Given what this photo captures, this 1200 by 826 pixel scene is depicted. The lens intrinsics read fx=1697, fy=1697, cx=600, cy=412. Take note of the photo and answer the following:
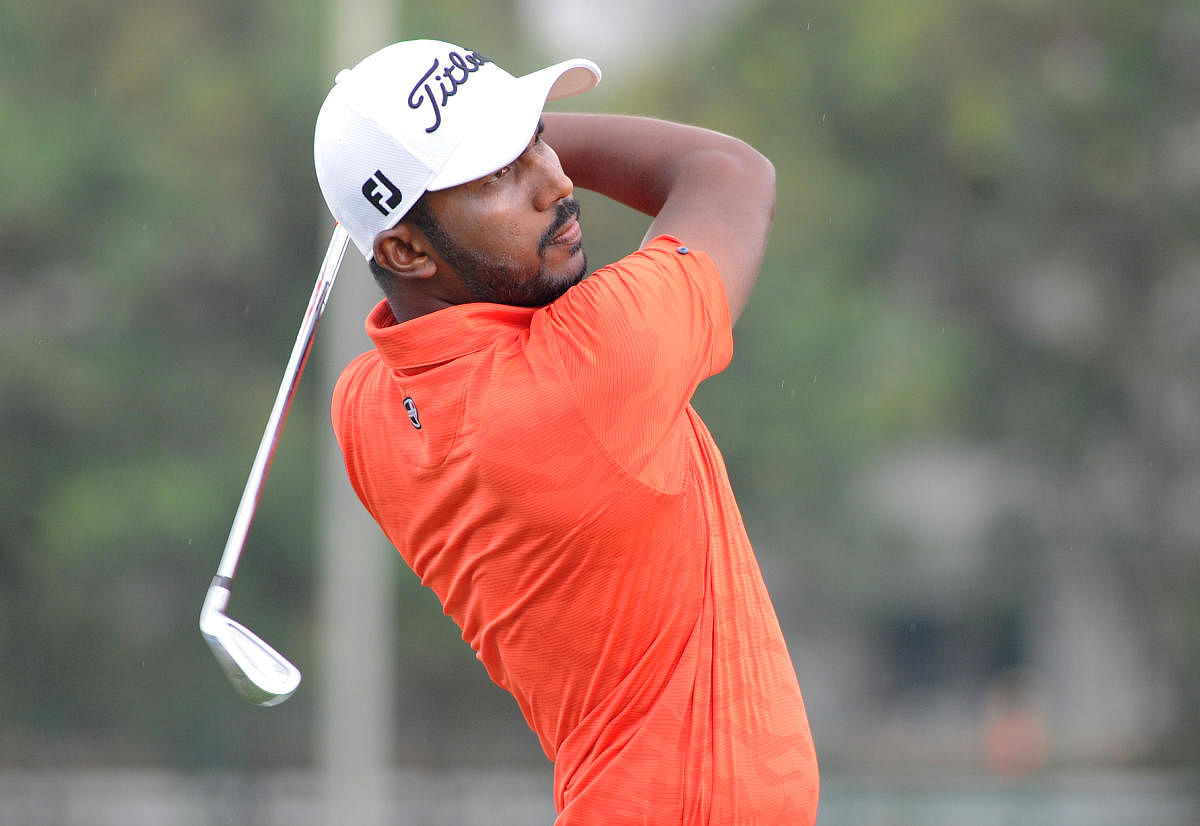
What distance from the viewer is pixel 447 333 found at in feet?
8.67

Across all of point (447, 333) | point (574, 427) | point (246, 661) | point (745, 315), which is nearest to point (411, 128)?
point (447, 333)

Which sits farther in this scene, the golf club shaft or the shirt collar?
the golf club shaft

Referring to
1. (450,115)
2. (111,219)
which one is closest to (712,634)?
(450,115)

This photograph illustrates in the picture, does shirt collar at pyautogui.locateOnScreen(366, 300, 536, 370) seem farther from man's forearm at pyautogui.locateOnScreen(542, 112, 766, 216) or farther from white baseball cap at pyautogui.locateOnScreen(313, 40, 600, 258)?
man's forearm at pyautogui.locateOnScreen(542, 112, 766, 216)

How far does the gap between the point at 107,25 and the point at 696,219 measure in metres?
19.8

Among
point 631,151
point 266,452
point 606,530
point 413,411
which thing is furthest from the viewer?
point 266,452

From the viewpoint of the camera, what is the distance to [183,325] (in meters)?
21.0

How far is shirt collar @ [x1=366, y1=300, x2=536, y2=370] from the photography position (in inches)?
104

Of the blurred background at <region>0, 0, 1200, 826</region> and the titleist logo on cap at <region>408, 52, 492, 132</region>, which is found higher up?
the titleist logo on cap at <region>408, 52, 492, 132</region>

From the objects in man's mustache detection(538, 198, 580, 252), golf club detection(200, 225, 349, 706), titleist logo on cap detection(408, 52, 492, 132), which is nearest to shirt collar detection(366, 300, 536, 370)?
man's mustache detection(538, 198, 580, 252)

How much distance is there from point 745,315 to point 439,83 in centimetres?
1746

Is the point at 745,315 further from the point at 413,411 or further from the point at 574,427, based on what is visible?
the point at 574,427

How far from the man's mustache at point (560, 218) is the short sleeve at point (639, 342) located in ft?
0.49

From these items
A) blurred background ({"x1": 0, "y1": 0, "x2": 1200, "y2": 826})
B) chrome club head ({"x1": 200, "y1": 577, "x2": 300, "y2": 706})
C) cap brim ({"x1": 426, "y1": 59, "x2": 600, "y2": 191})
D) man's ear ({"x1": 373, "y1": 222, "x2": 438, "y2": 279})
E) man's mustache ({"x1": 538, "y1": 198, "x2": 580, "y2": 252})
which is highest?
cap brim ({"x1": 426, "y1": 59, "x2": 600, "y2": 191})
